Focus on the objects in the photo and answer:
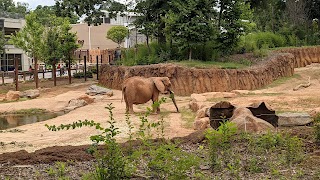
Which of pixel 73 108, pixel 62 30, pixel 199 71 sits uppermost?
pixel 62 30

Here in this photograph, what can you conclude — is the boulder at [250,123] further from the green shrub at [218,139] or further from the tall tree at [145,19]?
the tall tree at [145,19]

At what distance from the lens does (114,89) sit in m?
25.8

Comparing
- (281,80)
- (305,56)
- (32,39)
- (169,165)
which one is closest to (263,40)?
(305,56)

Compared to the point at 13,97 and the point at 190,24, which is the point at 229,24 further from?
the point at 13,97

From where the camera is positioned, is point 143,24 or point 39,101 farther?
point 143,24

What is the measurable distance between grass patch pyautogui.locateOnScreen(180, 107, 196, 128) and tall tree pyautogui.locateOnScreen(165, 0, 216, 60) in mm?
7799

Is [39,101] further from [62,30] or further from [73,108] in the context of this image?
[62,30]

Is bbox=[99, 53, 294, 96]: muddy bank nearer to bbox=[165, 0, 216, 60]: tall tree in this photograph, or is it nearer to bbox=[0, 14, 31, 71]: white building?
bbox=[165, 0, 216, 60]: tall tree

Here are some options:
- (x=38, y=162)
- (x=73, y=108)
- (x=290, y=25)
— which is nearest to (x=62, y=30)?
(x=73, y=108)

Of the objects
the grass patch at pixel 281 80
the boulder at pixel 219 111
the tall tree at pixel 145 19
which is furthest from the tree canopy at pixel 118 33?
the boulder at pixel 219 111

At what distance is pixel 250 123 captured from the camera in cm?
968

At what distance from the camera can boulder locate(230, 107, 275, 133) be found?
9581 millimetres

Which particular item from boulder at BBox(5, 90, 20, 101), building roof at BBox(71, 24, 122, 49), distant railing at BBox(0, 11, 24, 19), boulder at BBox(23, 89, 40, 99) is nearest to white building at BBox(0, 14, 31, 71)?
distant railing at BBox(0, 11, 24, 19)

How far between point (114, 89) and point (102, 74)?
9.00 ft
